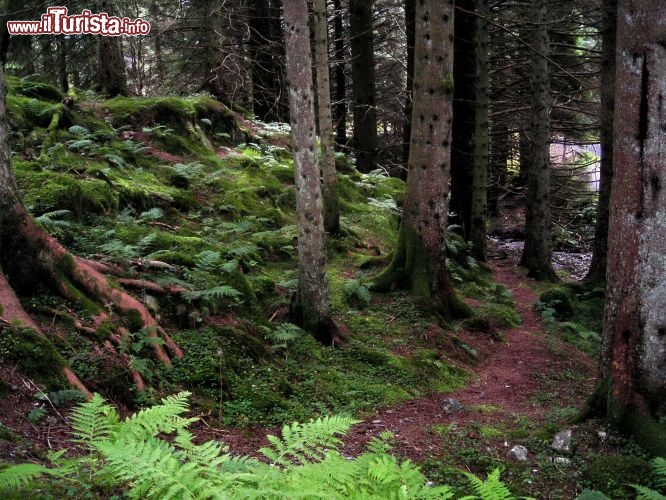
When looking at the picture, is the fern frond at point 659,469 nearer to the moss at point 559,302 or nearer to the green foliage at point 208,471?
the green foliage at point 208,471

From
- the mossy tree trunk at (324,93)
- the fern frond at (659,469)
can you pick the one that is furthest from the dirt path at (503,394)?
the mossy tree trunk at (324,93)

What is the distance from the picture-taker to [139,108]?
501 inches

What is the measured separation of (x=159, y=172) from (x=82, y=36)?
29.0 feet

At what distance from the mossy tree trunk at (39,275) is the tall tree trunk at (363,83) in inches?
470

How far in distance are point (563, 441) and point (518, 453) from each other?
43 cm

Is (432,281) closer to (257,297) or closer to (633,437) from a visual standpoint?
(257,297)

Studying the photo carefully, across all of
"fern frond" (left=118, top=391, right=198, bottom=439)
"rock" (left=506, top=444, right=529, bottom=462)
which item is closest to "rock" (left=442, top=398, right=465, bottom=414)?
"rock" (left=506, top=444, right=529, bottom=462)

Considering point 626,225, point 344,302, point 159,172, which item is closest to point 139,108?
point 159,172

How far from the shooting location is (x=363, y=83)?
17266 millimetres

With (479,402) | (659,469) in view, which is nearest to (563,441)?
(659,469)

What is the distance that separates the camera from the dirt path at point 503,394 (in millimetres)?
5527

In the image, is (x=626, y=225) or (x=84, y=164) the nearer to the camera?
(x=626, y=225)

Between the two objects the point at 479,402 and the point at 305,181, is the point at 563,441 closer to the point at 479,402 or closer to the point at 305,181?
the point at 479,402

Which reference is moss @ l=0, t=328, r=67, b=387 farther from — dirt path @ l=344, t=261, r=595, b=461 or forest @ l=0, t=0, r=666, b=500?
dirt path @ l=344, t=261, r=595, b=461
